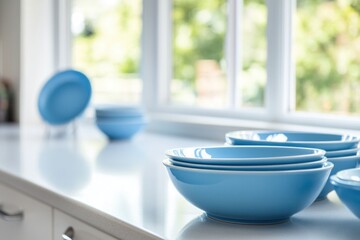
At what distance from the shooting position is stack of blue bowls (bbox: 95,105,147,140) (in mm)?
2090

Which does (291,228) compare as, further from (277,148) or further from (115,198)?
(115,198)

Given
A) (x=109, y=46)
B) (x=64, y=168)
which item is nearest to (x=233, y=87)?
(x=64, y=168)

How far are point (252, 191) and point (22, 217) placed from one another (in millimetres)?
729

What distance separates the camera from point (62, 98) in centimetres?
239

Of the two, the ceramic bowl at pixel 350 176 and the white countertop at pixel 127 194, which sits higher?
the ceramic bowl at pixel 350 176

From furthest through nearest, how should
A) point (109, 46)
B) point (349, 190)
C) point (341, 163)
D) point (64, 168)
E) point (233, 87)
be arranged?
point (109, 46) < point (233, 87) < point (64, 168) < point (341, 163) < point (349, 190)

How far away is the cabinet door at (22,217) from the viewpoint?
1271mm

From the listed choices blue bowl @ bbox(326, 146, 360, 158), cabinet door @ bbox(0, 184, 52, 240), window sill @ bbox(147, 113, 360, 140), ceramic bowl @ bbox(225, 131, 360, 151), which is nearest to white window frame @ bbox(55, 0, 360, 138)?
window sill @ bbox(147, 113, 360, 140)

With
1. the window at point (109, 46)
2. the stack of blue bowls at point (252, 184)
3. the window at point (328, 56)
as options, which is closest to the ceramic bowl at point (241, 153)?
the stack of blue bowls at point (252, 184)

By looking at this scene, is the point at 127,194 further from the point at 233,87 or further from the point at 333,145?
the point at 233,87

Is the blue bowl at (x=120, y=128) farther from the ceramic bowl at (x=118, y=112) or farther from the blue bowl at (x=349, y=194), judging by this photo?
the blue bowl at (x=349, y=194)

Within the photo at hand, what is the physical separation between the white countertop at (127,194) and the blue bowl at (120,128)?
4 centimetres

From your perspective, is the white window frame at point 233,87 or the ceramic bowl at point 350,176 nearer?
the ceramic bowl at point 350,176

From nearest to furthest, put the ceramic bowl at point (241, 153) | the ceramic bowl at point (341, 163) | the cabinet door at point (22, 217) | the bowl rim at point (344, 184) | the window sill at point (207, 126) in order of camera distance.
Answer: the bowl rim at point (344, 184), the ceramic bowl at point (241, 153), the ceramic bowl at point (341, 163), the cabinet door at point (22, 217), the window sill at point (207, 126)
